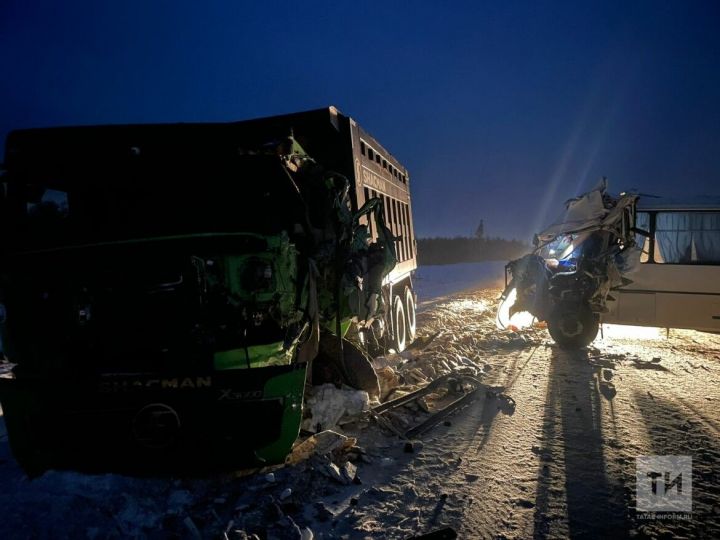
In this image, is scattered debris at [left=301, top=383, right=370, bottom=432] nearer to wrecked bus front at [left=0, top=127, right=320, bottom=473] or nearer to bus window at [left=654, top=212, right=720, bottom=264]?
wrecked bus front at [left=0, top=127, right=320, bottom=473]

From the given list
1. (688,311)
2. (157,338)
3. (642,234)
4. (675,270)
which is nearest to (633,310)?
(688,311)

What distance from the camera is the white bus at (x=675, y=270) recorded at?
6848 mm

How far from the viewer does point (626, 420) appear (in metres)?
4.23

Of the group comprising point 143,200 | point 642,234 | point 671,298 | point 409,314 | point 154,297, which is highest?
point 143,200

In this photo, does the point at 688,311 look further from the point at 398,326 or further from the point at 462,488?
the point at 462,488

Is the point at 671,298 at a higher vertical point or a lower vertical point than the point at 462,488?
higher

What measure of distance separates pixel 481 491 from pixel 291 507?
4.62 ft

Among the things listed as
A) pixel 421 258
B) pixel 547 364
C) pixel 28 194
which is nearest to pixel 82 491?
pixel 28 194

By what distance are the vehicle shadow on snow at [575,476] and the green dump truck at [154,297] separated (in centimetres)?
193

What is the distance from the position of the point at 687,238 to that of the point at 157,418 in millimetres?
8538

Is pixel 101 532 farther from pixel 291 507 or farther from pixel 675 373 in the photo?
pixel 675 373

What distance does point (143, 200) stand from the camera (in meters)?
3.75

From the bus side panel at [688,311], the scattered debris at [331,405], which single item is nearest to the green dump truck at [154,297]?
the scattered debris at [331,405]

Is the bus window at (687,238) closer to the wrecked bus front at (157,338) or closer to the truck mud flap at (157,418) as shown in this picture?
the wrecked bus front at (157,338)
